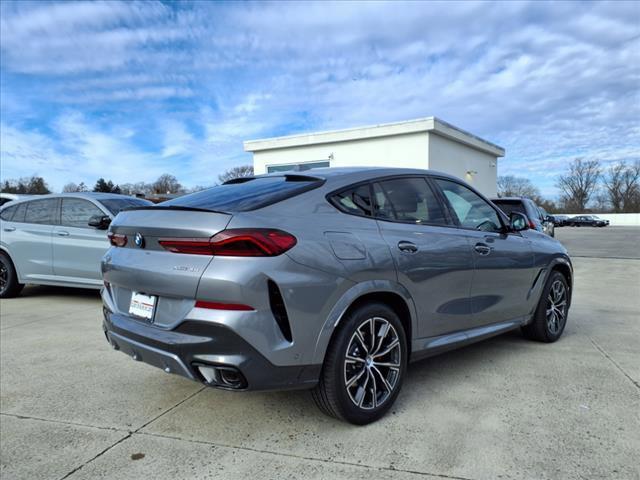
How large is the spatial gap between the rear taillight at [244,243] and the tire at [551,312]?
10.6 feet

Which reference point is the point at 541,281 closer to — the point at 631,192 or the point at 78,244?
the point at 78,244

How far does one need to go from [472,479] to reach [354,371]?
85cm

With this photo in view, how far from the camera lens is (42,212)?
7461 mm

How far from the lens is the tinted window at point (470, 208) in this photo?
3.91 m

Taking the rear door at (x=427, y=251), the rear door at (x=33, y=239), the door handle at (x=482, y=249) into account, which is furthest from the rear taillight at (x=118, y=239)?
the rear door at (x=33, y=239)

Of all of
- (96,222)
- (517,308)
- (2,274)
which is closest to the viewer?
(517,308)

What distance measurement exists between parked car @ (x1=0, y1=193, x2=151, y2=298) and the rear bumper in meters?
4.52

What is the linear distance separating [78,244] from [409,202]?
5446 mm

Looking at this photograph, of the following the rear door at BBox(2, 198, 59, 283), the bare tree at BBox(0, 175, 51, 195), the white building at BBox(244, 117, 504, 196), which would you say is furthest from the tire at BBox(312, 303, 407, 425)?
the bare tree at BBox(0, 175, 51, 195)

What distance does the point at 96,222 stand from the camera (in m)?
6.73

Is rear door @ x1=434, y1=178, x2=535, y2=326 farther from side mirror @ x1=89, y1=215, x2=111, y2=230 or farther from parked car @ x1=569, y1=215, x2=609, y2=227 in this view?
parked car @ x1=569, y1=215, x2=609, y2=227

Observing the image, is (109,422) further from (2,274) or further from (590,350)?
(2,274)

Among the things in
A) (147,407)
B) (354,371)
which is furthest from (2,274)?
(354,371)

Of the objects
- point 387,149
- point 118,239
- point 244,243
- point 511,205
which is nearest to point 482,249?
point 244,243
